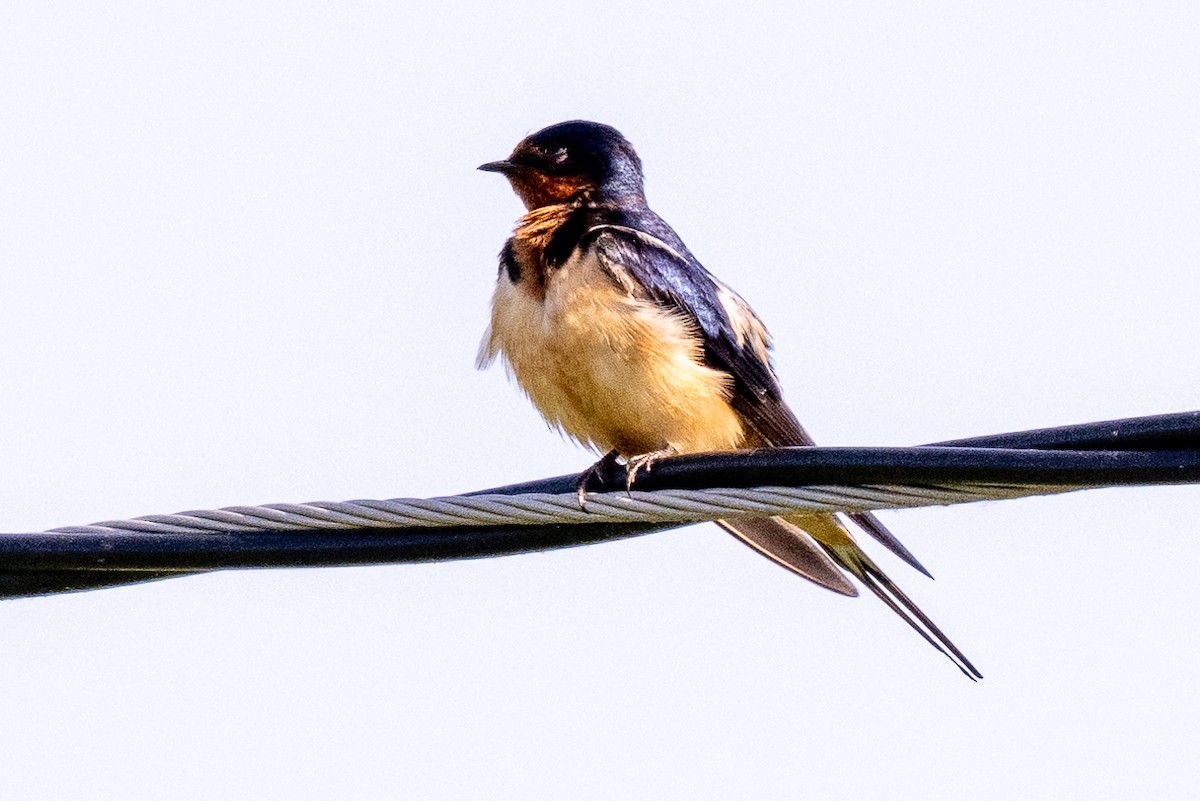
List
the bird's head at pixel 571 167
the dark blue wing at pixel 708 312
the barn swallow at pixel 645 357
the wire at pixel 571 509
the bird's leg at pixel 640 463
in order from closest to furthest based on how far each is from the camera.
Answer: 1. the wire at pixel 571 509
2. the bird's leg at pixel 640 463
3. the barn swallow at pixel 645 357
4. the dark blue wing at pixel 708 312
5. the bird's head at pixel 571 167

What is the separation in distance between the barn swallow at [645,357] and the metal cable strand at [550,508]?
3.91ft

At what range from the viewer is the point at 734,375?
4828 mm

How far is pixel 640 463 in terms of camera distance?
165 inches

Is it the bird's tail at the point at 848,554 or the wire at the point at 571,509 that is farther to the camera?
the bird's tail at the point at 848,554

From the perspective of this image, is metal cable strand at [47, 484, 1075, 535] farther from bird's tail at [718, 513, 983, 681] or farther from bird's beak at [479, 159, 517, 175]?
bird's beak at [479, 159, 517, 175]

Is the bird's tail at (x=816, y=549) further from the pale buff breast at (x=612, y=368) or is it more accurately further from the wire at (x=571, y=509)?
the wire at (x=571, y=509)

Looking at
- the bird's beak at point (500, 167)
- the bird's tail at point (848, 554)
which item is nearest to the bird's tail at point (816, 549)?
the bird's tail at point (848, 554)

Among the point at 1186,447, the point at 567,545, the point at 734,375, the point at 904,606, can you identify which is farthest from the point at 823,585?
the point at 1186,447

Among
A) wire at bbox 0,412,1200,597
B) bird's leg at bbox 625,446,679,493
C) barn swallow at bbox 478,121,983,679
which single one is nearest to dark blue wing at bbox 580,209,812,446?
barn swallow at bbox 478,121,983,679

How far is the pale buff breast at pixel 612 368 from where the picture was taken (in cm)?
462

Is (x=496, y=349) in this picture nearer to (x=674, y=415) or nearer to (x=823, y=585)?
(x=674, y=415)

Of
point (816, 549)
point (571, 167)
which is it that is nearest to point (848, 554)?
point (816, 549)

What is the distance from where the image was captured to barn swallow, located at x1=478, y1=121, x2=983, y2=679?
4.62 m

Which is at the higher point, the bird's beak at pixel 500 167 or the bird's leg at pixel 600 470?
the bird's beak at pixel 500 167
